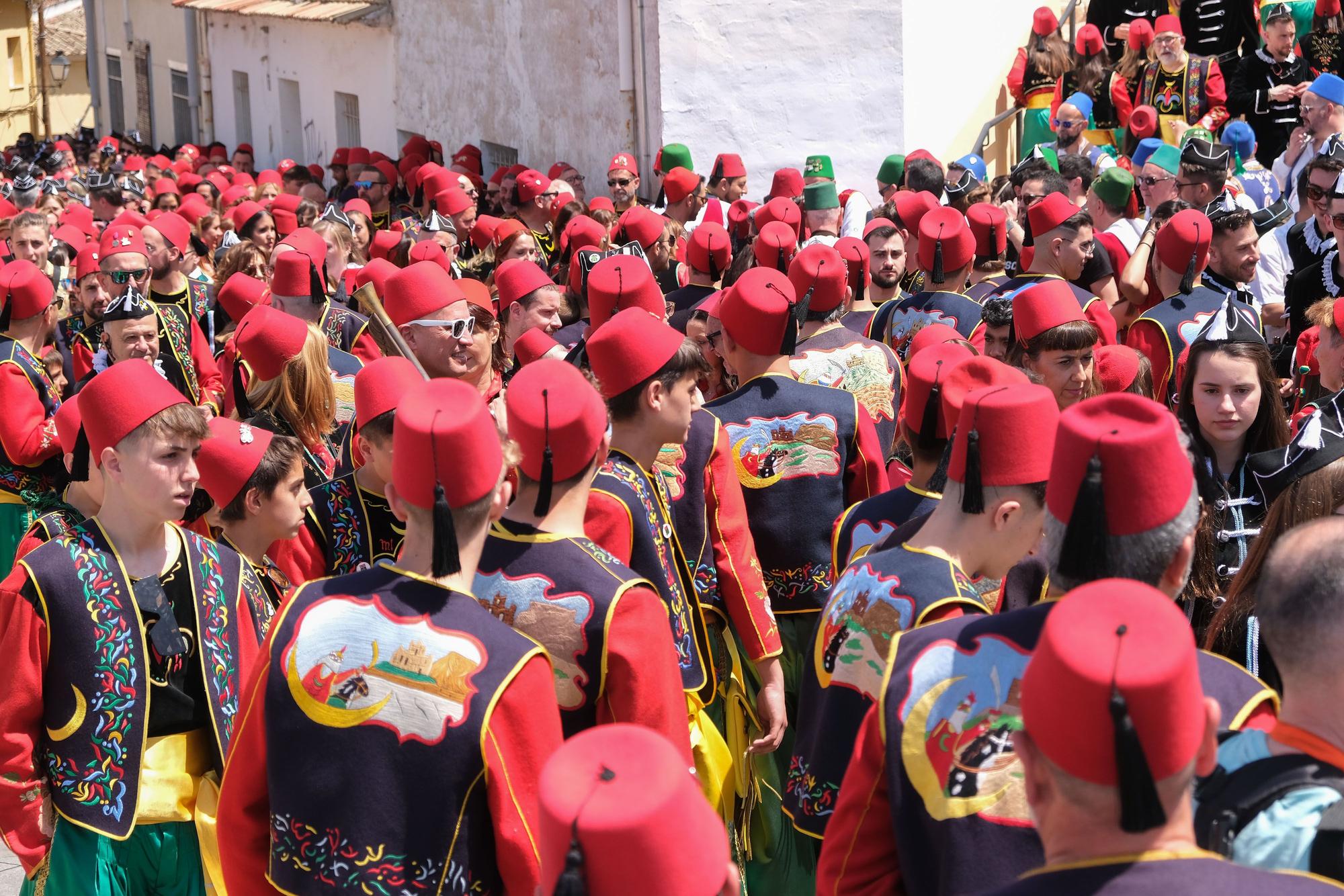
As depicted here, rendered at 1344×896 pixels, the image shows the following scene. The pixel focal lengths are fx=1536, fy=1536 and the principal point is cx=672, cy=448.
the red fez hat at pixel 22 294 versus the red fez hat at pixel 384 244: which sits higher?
the red fez hat at pixel 22 294

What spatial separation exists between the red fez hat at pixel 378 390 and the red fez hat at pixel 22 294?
318 cm

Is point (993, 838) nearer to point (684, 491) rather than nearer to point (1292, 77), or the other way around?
point (684, 491)

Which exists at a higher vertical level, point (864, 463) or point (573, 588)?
point (573, 588)

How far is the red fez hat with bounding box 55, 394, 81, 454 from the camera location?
4160 millimetres

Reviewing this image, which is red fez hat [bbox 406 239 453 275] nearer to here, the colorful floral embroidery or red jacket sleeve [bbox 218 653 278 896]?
the colorful floral embroidery

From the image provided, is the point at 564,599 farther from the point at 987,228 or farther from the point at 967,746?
the point at 987,228

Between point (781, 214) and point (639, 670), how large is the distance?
20.4 feet

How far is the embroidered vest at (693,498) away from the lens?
4.68 meters

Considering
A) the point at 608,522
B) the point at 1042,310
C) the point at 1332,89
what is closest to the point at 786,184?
the point at 1332,89

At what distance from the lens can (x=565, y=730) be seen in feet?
11.1

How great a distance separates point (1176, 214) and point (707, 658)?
3.50m

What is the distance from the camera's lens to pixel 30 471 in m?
6.61

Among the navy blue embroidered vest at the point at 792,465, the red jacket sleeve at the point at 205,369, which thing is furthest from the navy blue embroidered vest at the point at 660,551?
the red jacket sleeve at the point at 205,369

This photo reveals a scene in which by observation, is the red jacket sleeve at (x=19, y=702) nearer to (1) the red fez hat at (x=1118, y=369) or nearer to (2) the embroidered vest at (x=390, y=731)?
(2) the embroidered vest at (x=390, y=731)
